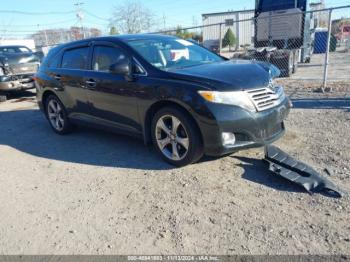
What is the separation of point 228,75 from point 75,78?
2730mm

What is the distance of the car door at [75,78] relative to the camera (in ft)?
17.4

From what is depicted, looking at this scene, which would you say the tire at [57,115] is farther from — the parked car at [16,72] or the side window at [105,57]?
the parked car at [16,72]

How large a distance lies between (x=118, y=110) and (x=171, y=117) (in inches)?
41.0

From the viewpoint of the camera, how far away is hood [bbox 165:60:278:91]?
12.4 feet

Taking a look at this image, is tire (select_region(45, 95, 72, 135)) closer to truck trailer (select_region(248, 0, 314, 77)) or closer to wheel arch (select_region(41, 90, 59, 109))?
wheel arch (select_region(41, 90, 59, 109))

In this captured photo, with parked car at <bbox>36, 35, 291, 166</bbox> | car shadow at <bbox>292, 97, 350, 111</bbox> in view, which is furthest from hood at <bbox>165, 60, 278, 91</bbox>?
car shadow at <bbox>292, 97, 350, 111</bbox>

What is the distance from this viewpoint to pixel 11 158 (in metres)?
5.27

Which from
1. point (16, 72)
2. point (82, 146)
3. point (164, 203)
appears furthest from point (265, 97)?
point (16, 72)

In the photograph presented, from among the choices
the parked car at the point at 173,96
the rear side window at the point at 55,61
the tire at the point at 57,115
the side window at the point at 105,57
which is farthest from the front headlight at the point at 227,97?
the rear side window at the point at 55,61

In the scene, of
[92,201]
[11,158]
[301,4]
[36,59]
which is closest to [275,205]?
[92,201]

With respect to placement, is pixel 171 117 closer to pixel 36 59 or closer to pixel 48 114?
pixel 48 114

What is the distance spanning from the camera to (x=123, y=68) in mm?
4371

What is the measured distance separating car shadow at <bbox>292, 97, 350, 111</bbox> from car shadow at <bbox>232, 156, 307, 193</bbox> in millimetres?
3320

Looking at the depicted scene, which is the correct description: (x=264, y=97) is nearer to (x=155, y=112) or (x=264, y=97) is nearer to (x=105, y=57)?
(x=155, y=112)
